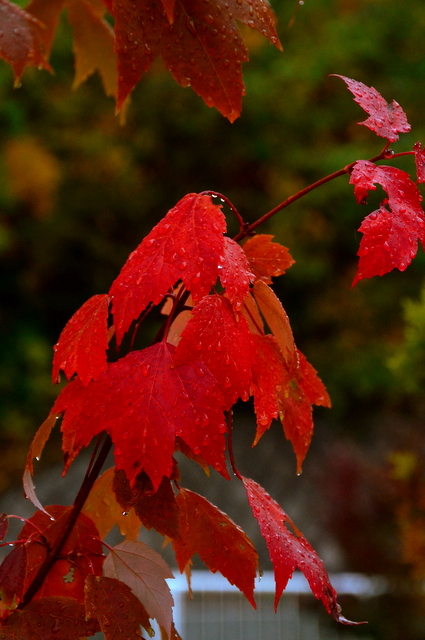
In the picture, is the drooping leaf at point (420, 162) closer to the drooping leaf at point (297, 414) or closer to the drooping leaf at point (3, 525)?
the drooping leaf at point (297, 414)

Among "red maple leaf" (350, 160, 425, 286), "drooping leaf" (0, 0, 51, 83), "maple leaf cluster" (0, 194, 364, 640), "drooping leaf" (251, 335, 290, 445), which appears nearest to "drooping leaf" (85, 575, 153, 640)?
"maple leaf cluster" (0, 194, 364, 640)

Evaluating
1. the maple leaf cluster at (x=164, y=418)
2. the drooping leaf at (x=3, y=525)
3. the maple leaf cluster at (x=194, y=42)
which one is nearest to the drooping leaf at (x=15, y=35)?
the maple leaf cluster at (x=194, y=42)

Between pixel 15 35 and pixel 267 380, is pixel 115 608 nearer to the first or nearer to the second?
pixel 267 380

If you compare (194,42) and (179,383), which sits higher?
(194,42)

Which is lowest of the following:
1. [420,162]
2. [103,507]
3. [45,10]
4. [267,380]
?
[103,507]

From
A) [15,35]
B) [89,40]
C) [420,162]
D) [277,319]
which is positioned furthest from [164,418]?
[89,40]

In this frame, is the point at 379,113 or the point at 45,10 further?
the point at 45,10
